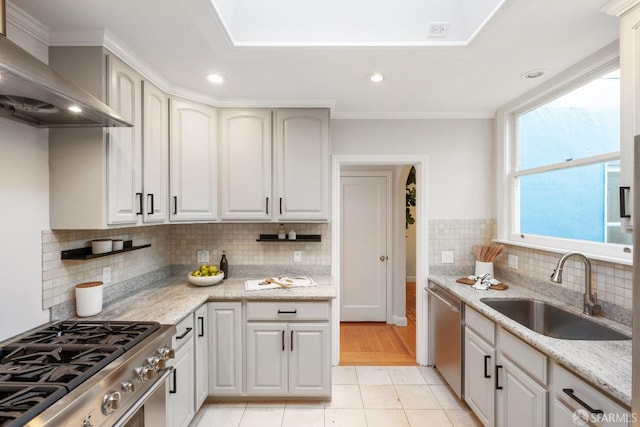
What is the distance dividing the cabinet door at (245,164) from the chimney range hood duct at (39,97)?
109 cm

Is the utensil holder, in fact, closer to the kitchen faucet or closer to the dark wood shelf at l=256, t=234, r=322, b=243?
the kitchen faucet

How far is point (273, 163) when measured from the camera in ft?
8.57

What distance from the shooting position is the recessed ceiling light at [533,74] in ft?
6.75

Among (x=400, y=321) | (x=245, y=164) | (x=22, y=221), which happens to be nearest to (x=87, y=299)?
(x=22, y=221)

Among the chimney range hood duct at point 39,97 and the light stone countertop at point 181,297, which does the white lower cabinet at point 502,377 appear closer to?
the light stone countertop at point 181,297

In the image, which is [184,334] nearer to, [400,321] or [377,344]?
[377,344]

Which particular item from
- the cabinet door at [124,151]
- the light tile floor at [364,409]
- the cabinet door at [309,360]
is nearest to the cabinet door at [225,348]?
the light tile floor at [364,409]

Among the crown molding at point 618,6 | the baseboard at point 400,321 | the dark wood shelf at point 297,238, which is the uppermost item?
the crown molding at point 618,6

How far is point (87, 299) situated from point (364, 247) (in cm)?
304

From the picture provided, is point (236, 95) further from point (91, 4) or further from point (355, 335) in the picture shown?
point (355, 335)

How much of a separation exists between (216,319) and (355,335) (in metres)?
2.02

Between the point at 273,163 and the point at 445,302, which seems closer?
the point at 445,302

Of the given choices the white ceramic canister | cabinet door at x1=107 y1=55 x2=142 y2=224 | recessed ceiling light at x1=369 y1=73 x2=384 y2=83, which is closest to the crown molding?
recessed ceiling light at x1=369 y1=73 x2=384 y2=83
